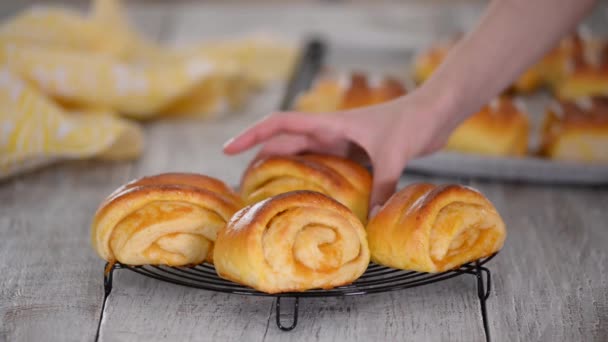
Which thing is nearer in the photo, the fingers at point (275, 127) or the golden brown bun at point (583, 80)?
the fingers at point (275, 127)

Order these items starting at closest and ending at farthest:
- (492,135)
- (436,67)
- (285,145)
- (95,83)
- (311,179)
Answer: (311,179)
(285,145)
(492,135)
(95,83)
(436,67)

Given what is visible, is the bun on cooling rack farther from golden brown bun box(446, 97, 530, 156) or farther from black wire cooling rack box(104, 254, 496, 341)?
black wire cooling rack box(104, 254, 496, 341)

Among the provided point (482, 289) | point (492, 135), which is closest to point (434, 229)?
point (482, 289)

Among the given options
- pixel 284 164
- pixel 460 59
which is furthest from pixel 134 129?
pixel 460 59

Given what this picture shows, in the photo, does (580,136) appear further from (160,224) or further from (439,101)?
(160,224)

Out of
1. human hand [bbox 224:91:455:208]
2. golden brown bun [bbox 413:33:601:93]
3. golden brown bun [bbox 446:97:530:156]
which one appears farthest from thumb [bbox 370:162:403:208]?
golden brown bun [bbox 413:33:601:93]

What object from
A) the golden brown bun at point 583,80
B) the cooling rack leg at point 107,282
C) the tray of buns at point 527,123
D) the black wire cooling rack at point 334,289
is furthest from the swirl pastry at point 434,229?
the golden brown bun at point 583,80

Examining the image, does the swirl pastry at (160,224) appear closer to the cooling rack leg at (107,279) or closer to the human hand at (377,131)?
the cooling rack leg at (107,279)
